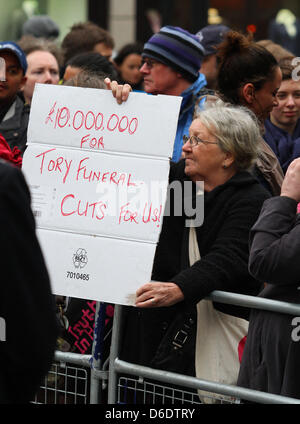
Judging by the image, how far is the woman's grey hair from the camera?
3629mm

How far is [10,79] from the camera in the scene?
4.81m

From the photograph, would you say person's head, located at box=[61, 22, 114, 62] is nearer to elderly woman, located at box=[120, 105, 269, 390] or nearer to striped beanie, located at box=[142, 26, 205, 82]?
striped beanie, located at box=[142, 26, 205, 82]

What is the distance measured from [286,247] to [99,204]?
860mm

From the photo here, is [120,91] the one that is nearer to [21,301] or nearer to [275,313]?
[275,313]

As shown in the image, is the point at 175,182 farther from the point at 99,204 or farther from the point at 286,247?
the point at 286,247

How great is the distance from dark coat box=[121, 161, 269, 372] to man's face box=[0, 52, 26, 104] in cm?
163

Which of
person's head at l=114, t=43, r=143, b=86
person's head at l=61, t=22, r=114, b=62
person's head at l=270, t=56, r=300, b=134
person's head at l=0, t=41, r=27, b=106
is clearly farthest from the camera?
person's head at l=114, t=43, r=143, b=86

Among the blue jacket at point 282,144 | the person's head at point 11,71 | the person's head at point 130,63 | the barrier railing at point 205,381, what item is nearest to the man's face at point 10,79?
the person's head at point 11,71

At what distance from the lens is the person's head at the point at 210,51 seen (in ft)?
19.5

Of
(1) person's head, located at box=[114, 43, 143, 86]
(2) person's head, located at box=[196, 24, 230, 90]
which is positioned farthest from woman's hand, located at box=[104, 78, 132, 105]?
(1) person's head, located at box=[114, 43, 143, 86]

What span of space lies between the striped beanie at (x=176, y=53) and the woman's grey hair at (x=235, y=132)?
0.93 meters

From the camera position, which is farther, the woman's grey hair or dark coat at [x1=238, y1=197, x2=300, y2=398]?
the woman's grey hair

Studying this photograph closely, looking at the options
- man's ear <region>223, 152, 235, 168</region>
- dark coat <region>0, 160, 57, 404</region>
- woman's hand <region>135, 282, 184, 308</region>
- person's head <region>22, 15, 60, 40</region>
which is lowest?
woman's hand <region>135, 282, 184, 308</region>

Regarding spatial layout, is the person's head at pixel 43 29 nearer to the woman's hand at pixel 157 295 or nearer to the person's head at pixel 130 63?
the person's head at pixel 130 63
